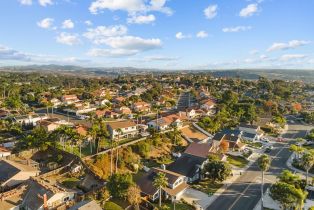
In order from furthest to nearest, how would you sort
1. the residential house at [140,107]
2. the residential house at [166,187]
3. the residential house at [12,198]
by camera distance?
the residential house at [140,107], the residential house at [166,187], the residential house at [12,198]

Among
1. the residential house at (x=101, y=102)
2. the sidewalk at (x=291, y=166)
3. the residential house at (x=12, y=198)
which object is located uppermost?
the residential house at (x=101, y=102)

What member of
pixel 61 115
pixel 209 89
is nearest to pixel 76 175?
pixel 61 115

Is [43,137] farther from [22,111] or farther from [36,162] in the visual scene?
[22,111]

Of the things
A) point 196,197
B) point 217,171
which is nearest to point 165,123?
point 217,171

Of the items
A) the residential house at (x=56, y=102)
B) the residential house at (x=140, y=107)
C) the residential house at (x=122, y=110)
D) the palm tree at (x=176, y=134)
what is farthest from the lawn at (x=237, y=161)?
the residential house at (x=56, y=102)

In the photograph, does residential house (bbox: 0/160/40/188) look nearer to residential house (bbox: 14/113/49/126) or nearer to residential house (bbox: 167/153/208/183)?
Answer: residential house (bbox: 167/153/208/183)

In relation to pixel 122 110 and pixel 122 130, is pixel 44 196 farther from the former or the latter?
pixel 122 110

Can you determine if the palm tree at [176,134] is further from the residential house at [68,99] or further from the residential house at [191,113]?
→ the residential house at [68,99]
